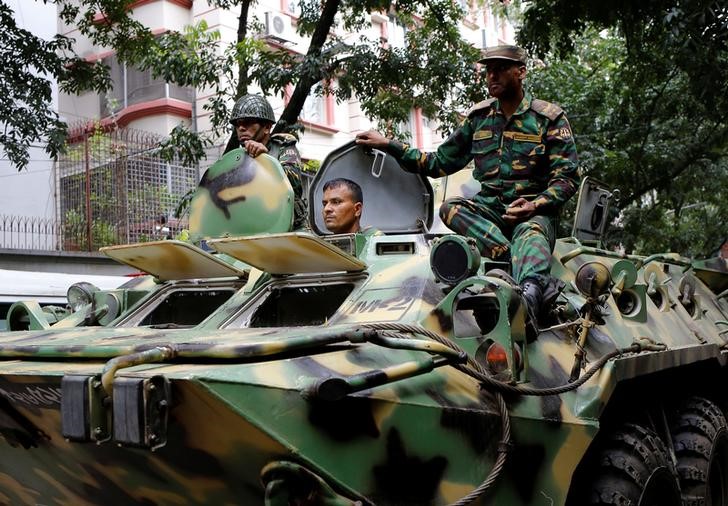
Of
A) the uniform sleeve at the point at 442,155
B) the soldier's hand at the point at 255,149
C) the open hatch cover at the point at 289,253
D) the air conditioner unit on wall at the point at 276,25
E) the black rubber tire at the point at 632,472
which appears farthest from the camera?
the air conditioner unit on wall at the point at 276,25

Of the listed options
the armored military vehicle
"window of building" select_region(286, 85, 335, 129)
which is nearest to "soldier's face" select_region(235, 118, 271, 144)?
the armored military vehicle

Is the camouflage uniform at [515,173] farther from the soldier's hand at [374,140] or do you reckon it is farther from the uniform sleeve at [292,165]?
the uniform sleeve at [292,165]

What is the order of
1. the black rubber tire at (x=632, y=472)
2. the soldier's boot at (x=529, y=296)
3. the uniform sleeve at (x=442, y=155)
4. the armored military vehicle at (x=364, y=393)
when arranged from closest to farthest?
the armored military vehicle at (x=364, y=393) → the soldier's boot at (x=529, y=296) → the black rubber tire at (x=632, y=472) → the uniform sleeve at (x=442, y=155)

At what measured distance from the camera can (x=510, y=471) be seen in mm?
3914

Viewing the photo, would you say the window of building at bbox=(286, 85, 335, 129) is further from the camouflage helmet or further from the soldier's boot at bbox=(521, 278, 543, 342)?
the soldier's boot at bbox=(521, 278, 543, 342)

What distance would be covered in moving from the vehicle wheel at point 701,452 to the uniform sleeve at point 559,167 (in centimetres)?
161

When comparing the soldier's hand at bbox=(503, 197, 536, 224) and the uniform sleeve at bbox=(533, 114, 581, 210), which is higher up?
the uniform sleeve at bbox=(533, 114, 581, 210)

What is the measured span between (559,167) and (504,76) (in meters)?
0.57

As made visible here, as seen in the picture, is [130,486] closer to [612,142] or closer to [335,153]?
[335,153]


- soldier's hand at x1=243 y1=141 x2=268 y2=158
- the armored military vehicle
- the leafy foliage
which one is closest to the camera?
the armored military vehicle

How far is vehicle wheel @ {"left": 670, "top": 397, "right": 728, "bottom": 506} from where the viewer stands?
518 centimetres

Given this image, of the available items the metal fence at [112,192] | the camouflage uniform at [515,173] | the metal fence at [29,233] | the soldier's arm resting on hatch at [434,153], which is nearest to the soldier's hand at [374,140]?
the soldier's arm resting on hatch at [434,153]

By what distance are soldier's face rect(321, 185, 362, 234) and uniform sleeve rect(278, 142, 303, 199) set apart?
0.69 meters

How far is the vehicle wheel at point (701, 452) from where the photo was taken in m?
5.18
